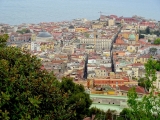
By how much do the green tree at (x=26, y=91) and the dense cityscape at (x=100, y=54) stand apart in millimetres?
762

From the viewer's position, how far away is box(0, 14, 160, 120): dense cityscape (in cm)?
737

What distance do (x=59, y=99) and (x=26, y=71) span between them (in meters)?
0.29

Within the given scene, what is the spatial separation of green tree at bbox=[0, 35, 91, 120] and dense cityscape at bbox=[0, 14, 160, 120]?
762 millimetres

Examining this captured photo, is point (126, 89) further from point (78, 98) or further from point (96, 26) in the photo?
point (96, 26)

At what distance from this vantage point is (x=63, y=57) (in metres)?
12.7

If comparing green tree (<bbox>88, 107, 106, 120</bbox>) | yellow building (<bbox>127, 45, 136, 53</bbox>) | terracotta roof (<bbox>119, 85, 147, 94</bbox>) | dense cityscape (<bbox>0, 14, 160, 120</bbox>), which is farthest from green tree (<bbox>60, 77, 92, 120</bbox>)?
yellow building (<bbox>127, 45, 136, 53</bbox>)

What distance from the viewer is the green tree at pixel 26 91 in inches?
80.1

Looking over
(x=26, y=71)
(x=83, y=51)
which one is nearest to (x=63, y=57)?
(x=83, y=51)

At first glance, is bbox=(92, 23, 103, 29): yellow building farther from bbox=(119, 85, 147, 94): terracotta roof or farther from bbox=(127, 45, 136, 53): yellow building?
bbox=(119, 85, 147, 94): terracotta roof

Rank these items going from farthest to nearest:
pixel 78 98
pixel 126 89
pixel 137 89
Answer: pixel 126 89 < pixel 137 89 < pixel 78 98

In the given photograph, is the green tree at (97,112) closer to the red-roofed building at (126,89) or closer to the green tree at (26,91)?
the green tree at (26,91)

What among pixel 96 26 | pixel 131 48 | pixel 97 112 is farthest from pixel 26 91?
pixel 96 26

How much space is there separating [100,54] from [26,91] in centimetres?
1182

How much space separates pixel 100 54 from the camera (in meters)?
13.9
